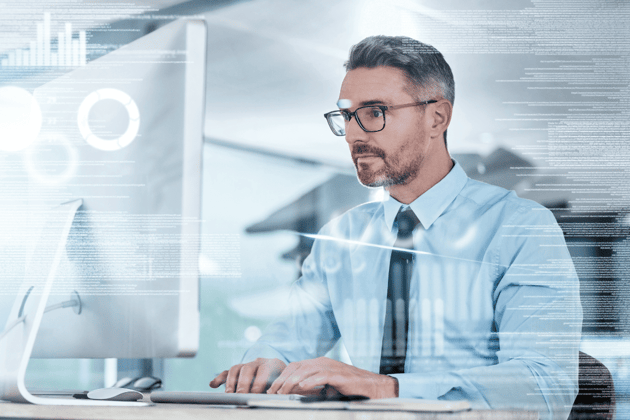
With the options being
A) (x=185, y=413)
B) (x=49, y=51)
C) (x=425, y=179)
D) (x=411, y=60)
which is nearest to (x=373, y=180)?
(x=425, y=179)

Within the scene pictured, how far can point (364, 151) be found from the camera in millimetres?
1358

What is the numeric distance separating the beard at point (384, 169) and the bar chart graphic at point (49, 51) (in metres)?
0.90

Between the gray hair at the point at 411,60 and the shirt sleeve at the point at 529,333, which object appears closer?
the shirt sleeve at the point at 529,333

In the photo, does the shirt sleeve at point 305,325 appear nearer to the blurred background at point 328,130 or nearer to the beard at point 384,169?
the blurred background at point 328,130

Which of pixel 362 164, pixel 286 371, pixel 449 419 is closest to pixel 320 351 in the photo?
pixel 286 371

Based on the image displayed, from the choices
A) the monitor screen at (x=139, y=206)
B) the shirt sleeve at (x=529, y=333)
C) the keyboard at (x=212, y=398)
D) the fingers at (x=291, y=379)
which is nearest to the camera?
the monitor screen at (x=139, y=206)

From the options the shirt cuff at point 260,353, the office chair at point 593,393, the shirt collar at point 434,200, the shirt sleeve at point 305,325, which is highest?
the shirt collar at point 434,200

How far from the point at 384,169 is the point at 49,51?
3.63 feet

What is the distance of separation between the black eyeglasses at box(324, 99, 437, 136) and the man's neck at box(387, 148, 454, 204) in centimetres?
17

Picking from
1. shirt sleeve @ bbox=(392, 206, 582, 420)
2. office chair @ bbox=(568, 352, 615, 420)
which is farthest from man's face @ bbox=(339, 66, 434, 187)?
office chair @ bbox=(568, 352, 615, 420)


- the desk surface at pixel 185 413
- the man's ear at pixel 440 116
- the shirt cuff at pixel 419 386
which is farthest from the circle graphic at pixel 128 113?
the shirt cuff at pixel 419 386

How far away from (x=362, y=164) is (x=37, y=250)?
0.93m

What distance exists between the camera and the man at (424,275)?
1.29 m

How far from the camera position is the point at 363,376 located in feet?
3.94
